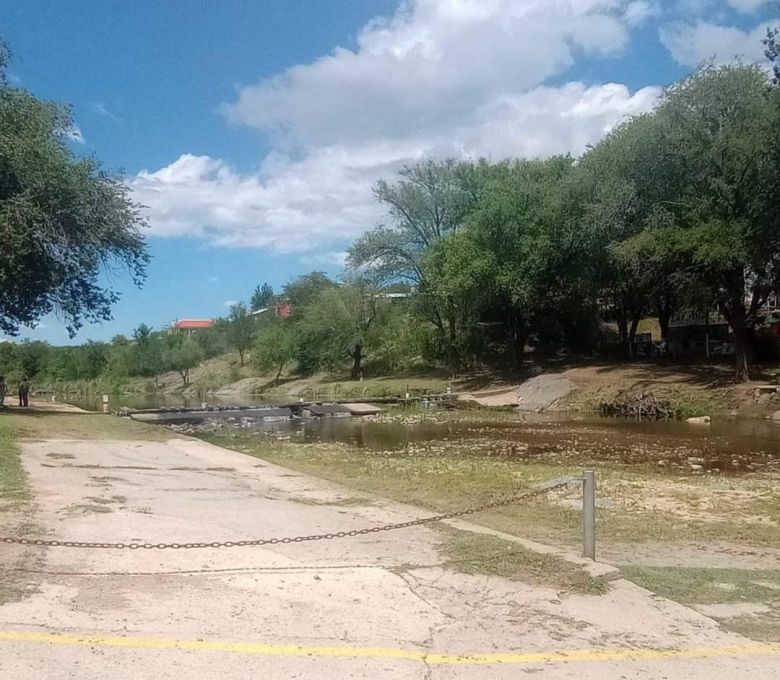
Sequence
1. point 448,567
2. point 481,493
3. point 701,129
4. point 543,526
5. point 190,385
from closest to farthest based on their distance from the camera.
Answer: point 448,567
point 543,526
point 481,493
point 701,129
point 190,385

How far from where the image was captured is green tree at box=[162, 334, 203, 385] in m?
104

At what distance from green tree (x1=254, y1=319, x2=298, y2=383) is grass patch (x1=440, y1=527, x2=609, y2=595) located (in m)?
71.3

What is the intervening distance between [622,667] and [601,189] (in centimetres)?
3864

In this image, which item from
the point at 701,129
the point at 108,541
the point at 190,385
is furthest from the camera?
the point at 190,385

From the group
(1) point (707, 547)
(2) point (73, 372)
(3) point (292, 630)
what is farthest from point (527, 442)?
(2) point (73, 372)

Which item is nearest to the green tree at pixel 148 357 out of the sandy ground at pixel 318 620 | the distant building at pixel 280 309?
the distant building at pixel 280 309

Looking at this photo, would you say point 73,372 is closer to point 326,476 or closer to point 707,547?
point 326,476

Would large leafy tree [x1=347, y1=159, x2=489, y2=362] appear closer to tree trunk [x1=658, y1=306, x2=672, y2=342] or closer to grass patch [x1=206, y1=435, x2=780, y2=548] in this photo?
tree trunk [x1=658, y1=306, x2=672, y2=342]

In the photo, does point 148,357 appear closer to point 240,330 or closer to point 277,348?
point 240,330

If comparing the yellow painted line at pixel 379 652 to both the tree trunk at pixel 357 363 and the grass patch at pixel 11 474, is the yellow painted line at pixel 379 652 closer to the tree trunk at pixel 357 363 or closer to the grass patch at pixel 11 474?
the grass patch at pixel 11 474

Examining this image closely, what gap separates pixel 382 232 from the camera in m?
60.3

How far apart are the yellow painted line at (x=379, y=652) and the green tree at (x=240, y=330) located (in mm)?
100209

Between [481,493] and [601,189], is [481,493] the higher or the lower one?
the lower one

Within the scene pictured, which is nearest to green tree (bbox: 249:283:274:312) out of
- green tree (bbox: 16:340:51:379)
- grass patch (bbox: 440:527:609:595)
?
green tree (bbox: 16:340:51:379)
